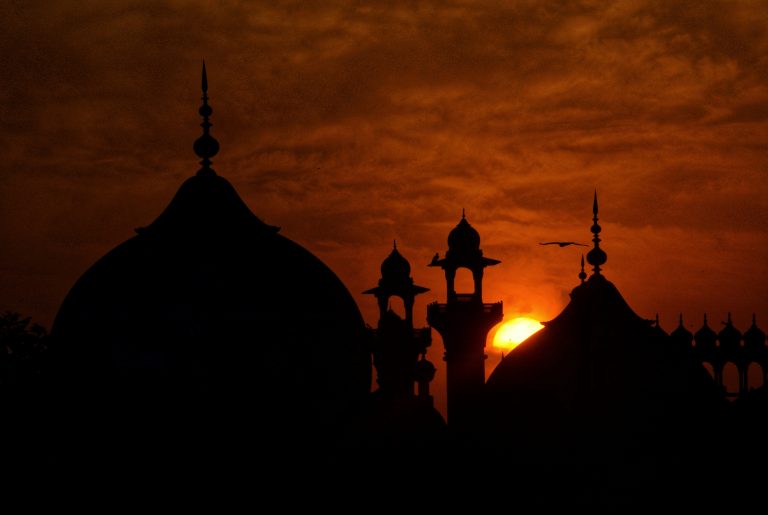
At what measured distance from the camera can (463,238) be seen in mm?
27766

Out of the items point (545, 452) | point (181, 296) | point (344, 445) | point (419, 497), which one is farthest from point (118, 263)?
point (545, 452)

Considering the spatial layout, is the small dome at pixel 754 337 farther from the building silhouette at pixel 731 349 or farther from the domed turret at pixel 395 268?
the domed turret at pixel 395 268

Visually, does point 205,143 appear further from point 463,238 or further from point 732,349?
point 732,349

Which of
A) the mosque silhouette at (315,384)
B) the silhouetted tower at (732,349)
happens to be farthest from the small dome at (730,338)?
the mosque silhouette at (315,384)

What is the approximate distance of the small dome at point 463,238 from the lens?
2773cm

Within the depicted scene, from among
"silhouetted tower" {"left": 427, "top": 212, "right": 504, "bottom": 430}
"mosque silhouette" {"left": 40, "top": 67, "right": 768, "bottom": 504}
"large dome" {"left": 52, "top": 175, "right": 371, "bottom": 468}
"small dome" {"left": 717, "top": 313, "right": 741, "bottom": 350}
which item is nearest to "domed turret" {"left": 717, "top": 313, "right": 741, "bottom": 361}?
"small dome" {"left": 717, "top": 313, "right": 741, "bottom": 350}

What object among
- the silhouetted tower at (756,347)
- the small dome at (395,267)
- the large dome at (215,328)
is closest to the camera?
the large dome at (215,328)

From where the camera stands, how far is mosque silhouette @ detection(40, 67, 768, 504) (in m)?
21.6

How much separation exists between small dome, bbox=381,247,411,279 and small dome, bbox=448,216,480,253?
235cm

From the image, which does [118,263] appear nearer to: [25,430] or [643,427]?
[25,430]

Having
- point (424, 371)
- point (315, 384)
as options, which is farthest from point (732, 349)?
point (315, 384)

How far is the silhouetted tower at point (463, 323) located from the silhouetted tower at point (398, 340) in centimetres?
154

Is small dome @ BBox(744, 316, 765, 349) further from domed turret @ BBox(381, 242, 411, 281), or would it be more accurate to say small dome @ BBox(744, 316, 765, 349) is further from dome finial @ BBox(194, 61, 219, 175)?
dome finial @ BBox(194, 61, 219, 175)

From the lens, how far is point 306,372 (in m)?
22.5
